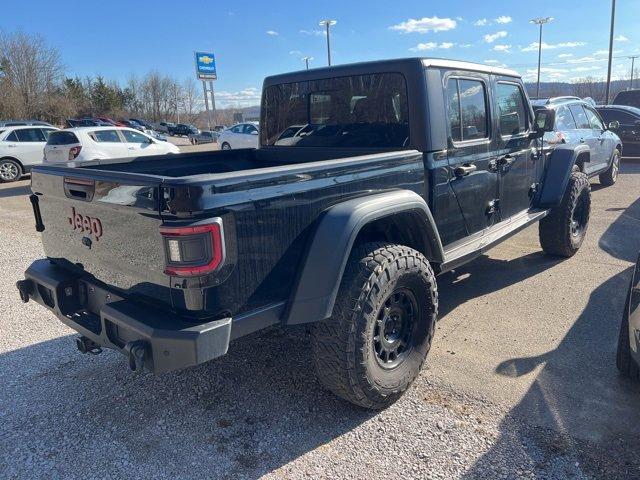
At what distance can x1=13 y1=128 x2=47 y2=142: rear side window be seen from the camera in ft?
47.9

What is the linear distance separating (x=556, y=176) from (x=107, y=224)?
4356 millimetres

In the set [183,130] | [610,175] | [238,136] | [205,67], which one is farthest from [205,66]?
[610,175]

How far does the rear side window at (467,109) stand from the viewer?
362cm

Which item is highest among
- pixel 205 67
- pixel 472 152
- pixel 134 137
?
pixel 205 67

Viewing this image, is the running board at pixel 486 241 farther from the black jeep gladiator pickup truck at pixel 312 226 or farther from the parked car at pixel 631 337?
the parked car at pixel 631 337

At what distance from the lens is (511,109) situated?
180 inches

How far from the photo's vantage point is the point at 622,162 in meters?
14.0

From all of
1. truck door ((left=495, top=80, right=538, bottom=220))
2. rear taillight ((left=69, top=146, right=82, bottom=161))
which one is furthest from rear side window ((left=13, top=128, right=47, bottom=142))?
truck door ((left=495, top=80, right=538, bottom=220))

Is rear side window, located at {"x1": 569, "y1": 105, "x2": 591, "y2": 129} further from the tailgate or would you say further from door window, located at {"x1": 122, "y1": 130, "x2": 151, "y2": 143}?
door window, located at {"x1": 122, "y1": 130, "x2": 151, "y2": 143}

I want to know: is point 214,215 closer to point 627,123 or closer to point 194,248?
point 194,248

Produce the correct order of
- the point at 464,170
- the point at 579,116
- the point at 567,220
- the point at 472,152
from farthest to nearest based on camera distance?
1. the point at 579,116
2. the point at 567,220
3. the point at 472,152
4. the point at 464,170

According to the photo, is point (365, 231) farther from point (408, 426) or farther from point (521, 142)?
point (521, 142)

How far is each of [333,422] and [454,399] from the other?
0.76 metres

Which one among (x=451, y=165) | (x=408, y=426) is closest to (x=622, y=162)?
(x=451, y=165)
